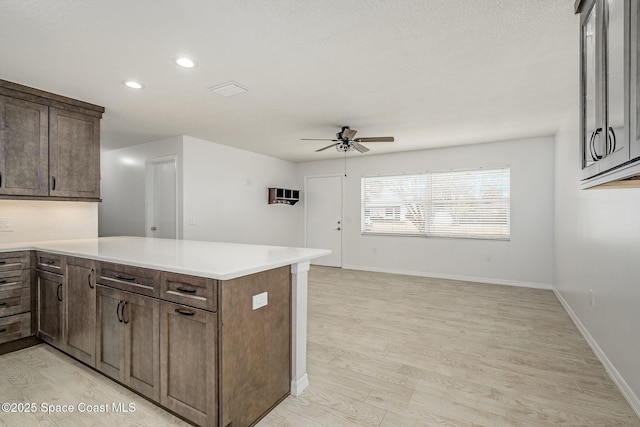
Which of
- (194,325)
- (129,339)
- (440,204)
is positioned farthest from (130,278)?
(440,204)

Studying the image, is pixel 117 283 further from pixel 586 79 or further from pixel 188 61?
pixel 586 79

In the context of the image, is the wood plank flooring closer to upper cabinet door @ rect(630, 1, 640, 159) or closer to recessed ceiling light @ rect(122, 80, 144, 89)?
upper cabinet door @ rect(630, 1, 640, 159)

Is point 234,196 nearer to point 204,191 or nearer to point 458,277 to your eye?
point 204,191

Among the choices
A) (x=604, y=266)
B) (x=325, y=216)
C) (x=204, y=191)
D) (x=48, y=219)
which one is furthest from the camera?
(x=325, y=216)

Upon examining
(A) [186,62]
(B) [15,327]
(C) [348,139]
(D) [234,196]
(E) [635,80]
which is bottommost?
(B) [15,327]

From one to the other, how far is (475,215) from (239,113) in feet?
14.0

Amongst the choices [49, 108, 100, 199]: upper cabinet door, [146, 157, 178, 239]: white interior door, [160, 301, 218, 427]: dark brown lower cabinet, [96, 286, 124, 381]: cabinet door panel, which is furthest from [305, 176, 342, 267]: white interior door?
[160, 301, 218, 427]: dark brown lower cabinet

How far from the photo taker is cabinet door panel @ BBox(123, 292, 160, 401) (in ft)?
5.94

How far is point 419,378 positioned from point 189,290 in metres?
1.77

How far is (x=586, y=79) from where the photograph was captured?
59.7 inches

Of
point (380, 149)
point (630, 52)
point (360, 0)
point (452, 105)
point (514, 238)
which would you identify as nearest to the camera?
point (630, 52)

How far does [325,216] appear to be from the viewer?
7.02 metres

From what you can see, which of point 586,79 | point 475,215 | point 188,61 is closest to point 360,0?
point 586,79

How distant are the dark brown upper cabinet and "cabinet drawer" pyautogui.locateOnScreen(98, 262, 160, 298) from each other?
1661 mm
